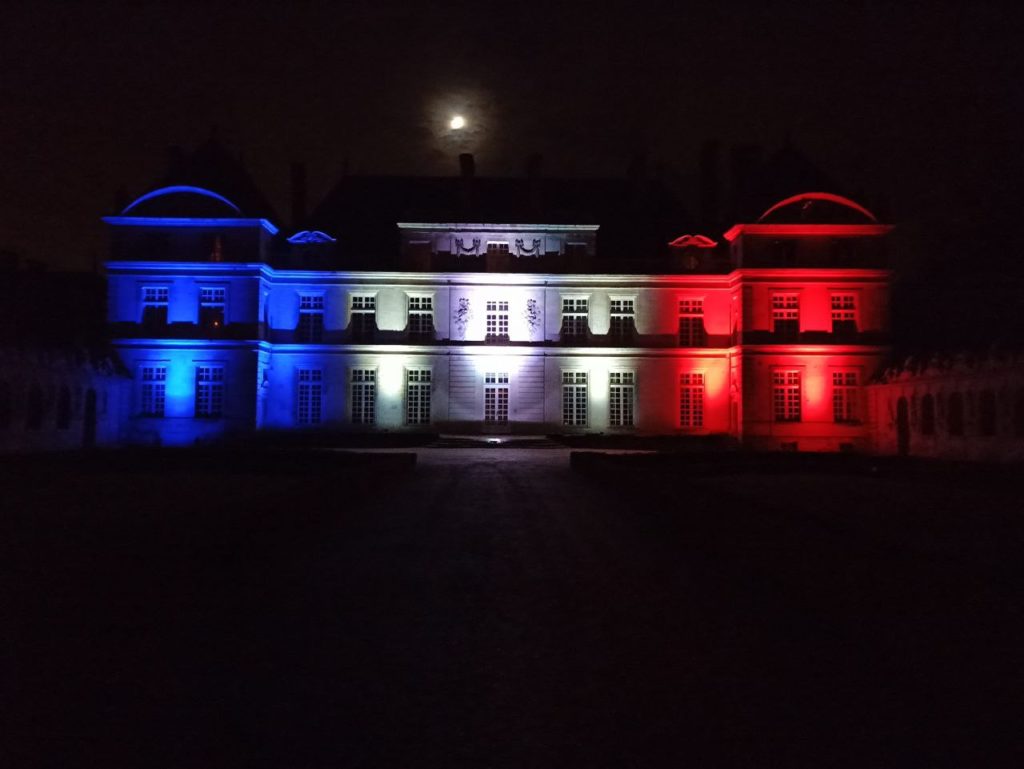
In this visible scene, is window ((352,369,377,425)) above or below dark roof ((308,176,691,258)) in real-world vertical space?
below

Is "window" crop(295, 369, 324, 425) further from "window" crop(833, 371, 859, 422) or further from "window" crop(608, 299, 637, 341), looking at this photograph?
"window" crop(833, 371, 859, 422)

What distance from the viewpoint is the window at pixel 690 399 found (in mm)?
38469

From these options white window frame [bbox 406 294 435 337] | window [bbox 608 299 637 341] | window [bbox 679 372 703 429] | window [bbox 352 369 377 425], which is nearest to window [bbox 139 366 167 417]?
window [bbox 352 369 377 425]

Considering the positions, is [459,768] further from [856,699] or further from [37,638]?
[37,638]

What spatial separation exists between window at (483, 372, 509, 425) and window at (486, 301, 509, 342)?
5.46ft

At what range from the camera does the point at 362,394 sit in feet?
125

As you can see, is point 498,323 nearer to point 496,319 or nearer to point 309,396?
point 496,319

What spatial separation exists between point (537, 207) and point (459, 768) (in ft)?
118

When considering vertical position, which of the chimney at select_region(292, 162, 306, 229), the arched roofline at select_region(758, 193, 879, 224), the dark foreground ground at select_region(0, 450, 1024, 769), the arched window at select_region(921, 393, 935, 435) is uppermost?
the chimney at select_region(292, 162, 306, 229)

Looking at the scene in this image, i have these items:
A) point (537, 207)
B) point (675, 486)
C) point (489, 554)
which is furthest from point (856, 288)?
A: point (489, 554)

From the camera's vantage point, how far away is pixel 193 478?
64.2ft

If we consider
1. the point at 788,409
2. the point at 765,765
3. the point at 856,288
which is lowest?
the point at 765,765

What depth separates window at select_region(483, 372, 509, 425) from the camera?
1505 inches

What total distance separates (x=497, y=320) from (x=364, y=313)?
574cm
